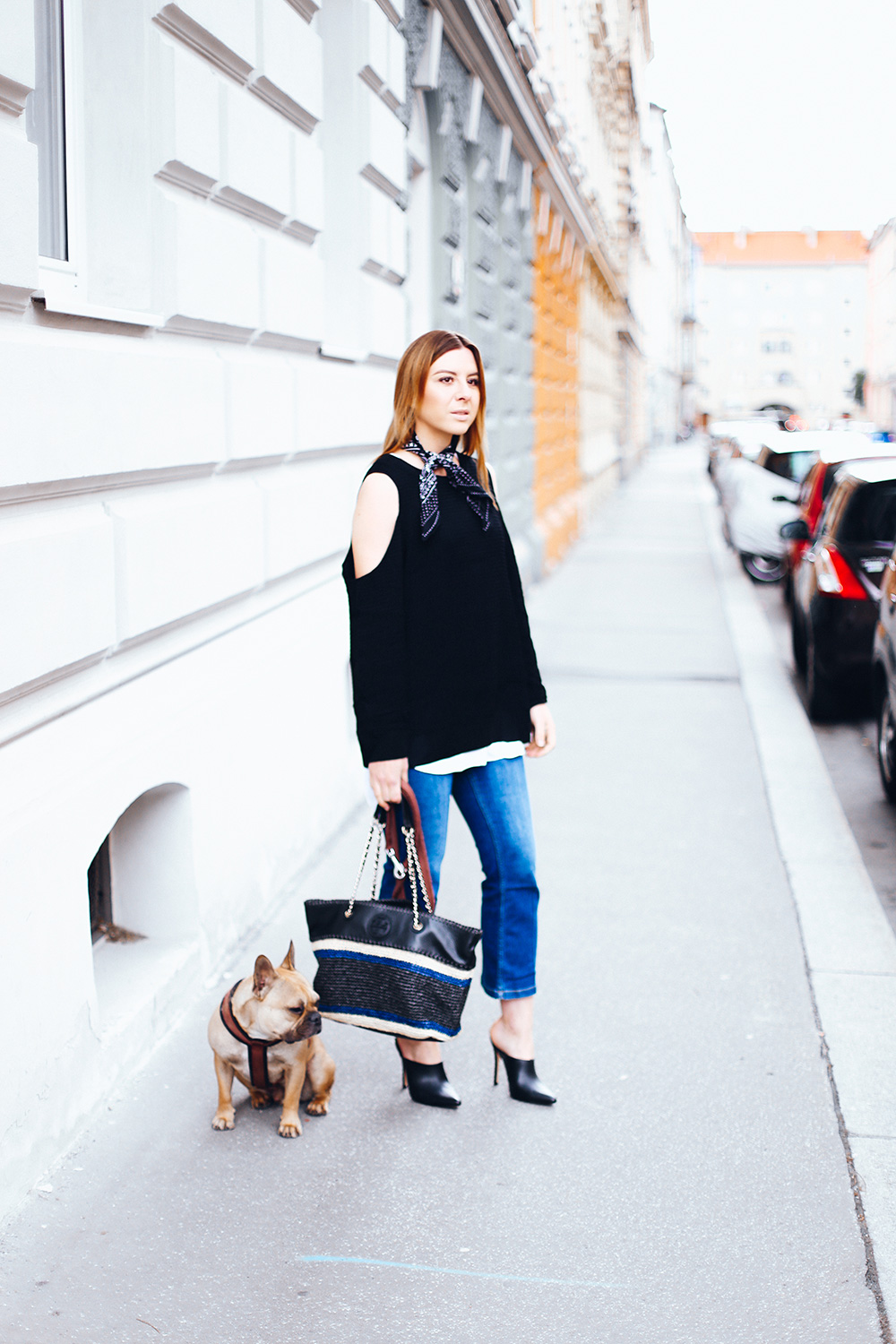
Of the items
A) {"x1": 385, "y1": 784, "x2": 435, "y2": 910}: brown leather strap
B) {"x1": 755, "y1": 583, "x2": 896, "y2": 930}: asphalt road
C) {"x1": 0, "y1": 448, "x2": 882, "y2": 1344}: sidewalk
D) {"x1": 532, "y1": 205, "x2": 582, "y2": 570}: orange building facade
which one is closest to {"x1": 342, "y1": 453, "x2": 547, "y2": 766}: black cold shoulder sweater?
{"x1": 385, "y1": 784, "x2": 435, "y2": 910}: brown leather strap

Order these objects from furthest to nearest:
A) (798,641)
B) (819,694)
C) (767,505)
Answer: (767,505) → (798,641) → (819,694)

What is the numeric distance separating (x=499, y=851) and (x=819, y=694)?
18.9 feet

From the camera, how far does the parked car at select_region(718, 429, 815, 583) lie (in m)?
17.1

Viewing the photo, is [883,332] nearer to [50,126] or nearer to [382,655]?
[50,126]

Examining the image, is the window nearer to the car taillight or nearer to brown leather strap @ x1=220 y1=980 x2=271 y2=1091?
brown leather strap @ x1=220 y1=980 x2=271 y2=1091

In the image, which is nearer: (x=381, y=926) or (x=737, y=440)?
(x=381, y=926)

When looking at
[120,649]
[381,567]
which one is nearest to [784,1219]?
[381,567]

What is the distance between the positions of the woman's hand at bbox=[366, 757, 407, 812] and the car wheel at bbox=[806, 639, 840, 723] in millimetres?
5944

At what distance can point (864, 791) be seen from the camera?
23.8 ft

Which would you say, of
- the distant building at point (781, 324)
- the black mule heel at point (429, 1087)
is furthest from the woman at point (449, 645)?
the distant building at point (781, 324)

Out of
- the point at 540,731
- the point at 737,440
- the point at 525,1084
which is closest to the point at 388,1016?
the point at 525,1084

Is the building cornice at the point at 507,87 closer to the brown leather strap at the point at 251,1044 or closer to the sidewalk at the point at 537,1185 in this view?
the sidewalk at the point at 537,1185

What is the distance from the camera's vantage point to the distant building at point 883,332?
7488 centimetres

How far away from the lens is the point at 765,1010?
4.34m
